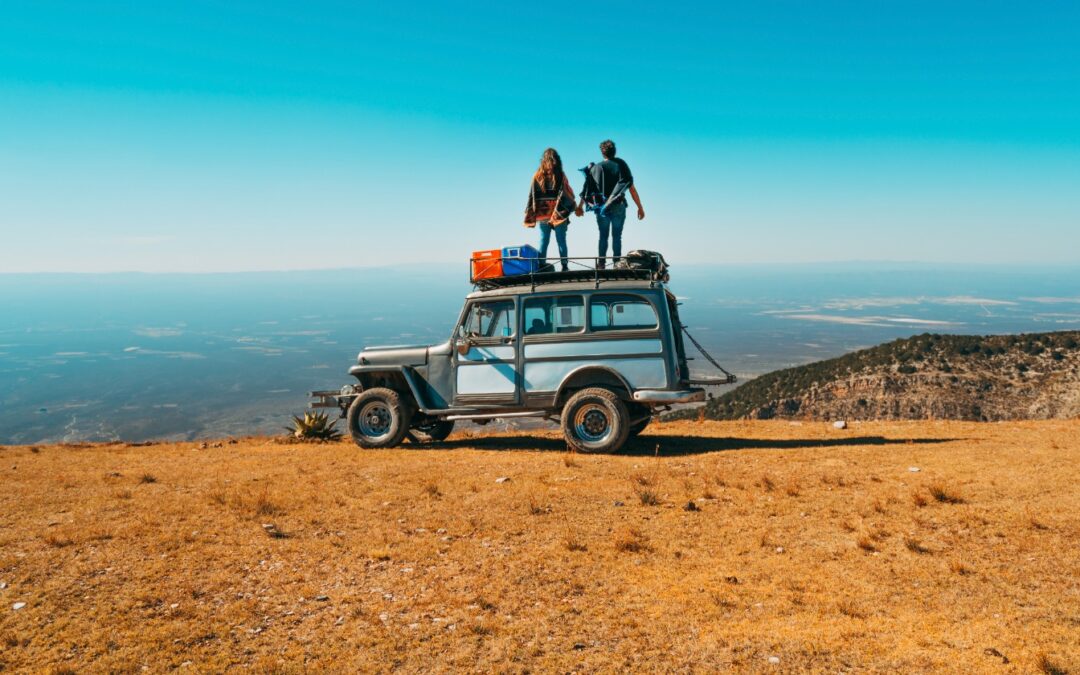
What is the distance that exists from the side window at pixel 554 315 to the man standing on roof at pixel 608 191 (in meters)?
1.66

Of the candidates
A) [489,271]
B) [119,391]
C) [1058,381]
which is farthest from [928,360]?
[119,391]

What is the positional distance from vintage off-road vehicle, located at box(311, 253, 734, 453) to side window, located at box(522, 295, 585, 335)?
0.06 feet

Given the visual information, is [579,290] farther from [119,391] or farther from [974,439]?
[119,391]

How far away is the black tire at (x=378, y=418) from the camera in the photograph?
36.6ft

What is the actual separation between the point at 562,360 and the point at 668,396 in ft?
6.10

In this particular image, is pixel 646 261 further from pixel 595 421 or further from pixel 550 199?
pixel 595 421

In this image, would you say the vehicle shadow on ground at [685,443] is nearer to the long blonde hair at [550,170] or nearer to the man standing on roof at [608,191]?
the man standing on roof at [608,191]

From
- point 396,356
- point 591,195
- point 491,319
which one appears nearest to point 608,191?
point 591,195

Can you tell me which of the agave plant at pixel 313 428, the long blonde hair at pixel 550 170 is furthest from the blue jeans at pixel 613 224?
the agave plant at pixel 313 428

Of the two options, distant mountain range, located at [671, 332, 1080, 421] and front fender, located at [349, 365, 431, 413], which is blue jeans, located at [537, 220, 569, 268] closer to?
front fender, located at [349, 365, 431, 413]

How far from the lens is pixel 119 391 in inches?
5915

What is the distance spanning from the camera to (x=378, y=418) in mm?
11484

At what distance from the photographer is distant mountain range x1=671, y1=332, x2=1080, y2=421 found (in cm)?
2762

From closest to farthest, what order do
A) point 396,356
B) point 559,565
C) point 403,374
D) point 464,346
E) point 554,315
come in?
point 559,565 < point 554,315 < point 464,346 < point 403,374 < point 396,356
